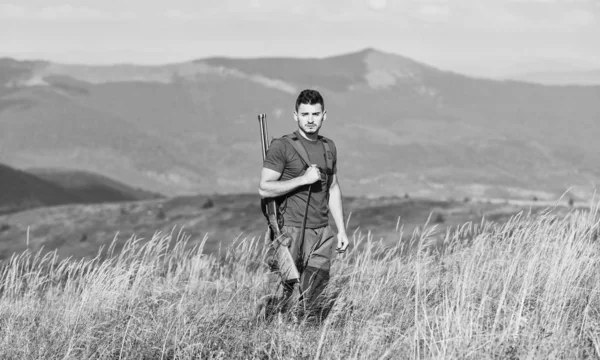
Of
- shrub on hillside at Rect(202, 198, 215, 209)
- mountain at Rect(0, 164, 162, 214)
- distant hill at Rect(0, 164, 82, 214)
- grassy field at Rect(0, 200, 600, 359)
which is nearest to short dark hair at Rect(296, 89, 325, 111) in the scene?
grassy field at Rect(0, 200, 600, 359)

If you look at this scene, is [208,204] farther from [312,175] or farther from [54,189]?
[54,189]

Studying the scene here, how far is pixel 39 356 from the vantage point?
6.02 m

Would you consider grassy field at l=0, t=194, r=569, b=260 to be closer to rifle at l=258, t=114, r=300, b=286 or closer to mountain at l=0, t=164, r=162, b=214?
mountain at l=0, t=164, r=162, b=214

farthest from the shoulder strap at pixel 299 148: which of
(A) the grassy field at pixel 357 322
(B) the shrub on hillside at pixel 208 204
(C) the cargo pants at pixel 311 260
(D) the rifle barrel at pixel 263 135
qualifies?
(B) the shrub on hillside at pixel 208 204

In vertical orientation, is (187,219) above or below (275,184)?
below

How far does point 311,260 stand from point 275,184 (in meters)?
0.69

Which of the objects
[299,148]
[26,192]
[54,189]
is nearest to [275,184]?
[299,148]

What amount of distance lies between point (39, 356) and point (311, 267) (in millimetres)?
2114

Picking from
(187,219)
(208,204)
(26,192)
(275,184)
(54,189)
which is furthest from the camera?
(54,189)

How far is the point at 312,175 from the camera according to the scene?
21.6 feet

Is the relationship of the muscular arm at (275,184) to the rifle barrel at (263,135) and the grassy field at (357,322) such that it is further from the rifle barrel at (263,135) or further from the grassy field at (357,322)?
the grassy field at (357,322)

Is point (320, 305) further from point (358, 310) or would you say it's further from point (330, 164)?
point (330, 164)

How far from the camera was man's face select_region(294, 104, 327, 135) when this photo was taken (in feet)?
22.3

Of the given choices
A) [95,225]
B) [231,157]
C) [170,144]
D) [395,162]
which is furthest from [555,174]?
[95,225]
